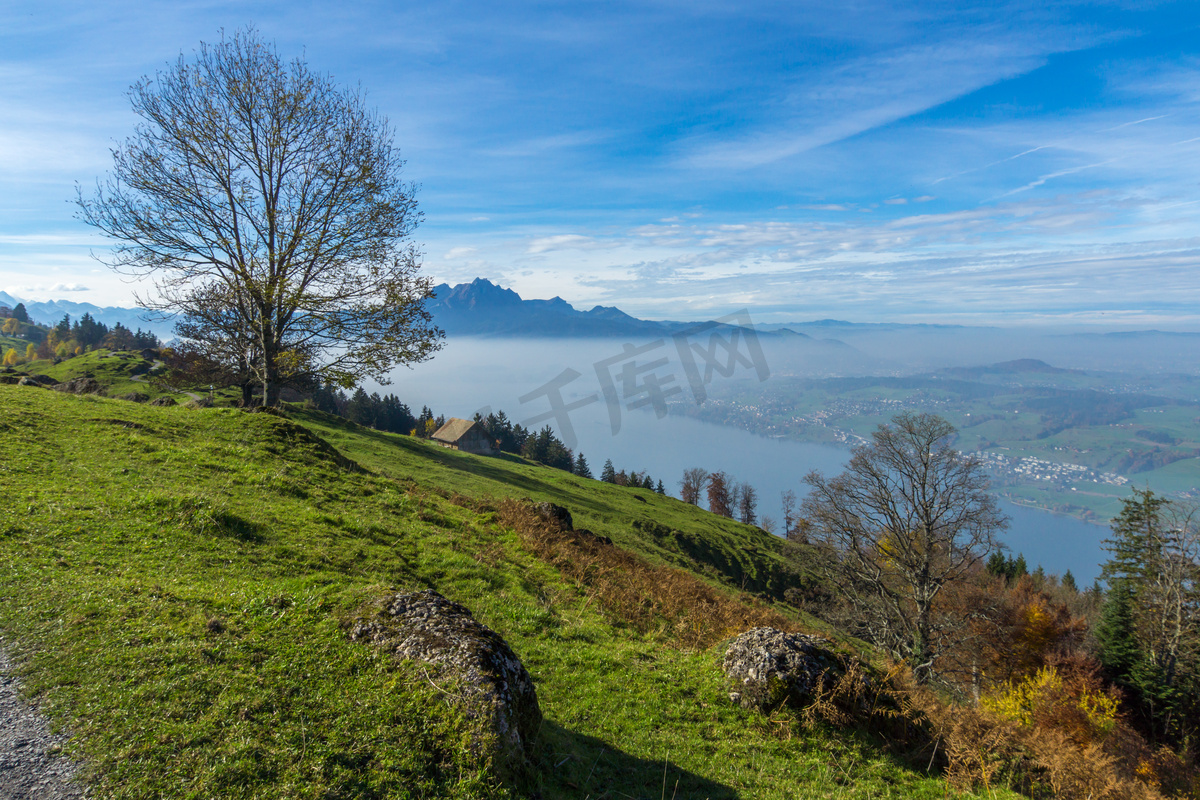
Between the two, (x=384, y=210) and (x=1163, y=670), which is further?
(x=1163, y=670)

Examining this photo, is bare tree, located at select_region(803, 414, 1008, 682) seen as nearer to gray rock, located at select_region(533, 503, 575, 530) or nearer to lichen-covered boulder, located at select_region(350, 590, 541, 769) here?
gray rock, located at select_region(533, 503, 575, 530)

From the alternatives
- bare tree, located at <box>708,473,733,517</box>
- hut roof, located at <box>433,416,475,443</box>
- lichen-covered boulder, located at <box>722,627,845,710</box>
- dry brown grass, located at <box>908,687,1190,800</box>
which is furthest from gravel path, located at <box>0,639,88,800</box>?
bare tree, located at <box>708,473,733,517</box>

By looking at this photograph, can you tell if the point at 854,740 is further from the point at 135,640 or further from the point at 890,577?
the point at 890,577

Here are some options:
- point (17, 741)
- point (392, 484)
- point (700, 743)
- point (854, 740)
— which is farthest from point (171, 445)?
point (854, 740)

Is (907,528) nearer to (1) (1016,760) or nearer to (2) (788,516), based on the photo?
(1) (1016,760)

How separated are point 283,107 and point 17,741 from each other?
20.9 meters

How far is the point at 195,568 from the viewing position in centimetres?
803

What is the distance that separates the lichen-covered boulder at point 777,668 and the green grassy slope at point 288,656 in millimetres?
310

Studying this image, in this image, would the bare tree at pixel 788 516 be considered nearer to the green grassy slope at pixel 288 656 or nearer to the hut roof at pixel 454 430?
the green grassy slope at pixel 288 656

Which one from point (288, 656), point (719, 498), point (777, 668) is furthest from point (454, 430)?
point (288, 656)

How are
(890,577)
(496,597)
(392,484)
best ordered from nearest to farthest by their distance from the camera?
(496,597) → (392,484) → (890,577)

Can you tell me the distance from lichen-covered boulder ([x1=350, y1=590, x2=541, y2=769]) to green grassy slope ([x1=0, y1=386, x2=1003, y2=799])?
20 cm

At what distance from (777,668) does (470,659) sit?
506cm

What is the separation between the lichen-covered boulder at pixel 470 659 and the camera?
193 inches
